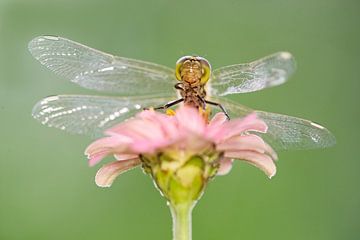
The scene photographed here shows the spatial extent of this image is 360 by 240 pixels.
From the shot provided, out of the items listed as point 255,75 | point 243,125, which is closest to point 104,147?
point 243,125

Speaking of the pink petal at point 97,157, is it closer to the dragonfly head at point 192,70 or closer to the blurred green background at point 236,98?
the dragonfly head at point 192,70

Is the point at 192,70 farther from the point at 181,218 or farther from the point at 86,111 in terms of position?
the point at 181,218

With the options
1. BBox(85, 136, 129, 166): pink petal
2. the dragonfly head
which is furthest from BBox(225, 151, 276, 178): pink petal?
the dragonfly head

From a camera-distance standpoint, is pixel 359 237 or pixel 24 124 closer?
pixel 359 237

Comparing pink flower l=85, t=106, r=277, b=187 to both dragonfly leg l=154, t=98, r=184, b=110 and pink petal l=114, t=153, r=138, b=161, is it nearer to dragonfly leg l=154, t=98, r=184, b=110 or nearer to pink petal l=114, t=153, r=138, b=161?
pink petal l=114, t=153, r=138, b=161

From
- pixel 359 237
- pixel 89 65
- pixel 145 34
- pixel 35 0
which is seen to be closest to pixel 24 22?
pixel 35 0

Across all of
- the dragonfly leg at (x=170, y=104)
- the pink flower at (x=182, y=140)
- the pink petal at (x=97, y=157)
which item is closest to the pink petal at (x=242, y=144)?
the pink flower at (x=182, y=140)

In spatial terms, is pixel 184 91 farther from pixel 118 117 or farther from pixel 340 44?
pixel 340 44
